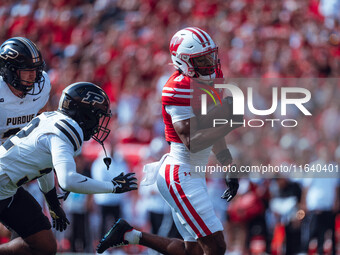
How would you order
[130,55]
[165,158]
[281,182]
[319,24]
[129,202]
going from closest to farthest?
[165,158]
[281,182]
[129,202]
[319,24]
[130,55]

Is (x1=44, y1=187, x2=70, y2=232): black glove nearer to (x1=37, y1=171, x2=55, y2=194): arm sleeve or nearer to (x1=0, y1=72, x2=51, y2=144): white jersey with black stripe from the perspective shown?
(x1=37, y1=171, x2=55, y2=194): arm sleeve

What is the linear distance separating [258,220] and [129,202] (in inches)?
73.7

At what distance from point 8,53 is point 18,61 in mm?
109

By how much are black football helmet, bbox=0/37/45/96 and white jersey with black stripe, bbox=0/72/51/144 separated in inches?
3.8

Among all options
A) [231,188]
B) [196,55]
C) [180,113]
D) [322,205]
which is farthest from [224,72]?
[180,113]

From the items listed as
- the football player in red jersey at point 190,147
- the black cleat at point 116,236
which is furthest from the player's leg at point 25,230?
the football player in red jersey at point 190,147

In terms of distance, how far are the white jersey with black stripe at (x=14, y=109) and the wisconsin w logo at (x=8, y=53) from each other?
215 millimetres

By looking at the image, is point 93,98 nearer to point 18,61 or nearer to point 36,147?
point 36,147

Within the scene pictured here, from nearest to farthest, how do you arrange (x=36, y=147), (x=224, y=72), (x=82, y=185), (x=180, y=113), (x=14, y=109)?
(x=82, y=185) < (x=36, y=147) < (x=180, y=113) < (x=14, y=109) < (x=224, y=72)

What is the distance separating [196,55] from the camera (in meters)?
5.41

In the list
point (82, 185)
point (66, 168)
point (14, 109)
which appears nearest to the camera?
point (66, 168)

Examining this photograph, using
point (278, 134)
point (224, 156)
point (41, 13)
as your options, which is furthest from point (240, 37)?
point (224, 156)

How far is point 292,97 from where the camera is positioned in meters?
9.52

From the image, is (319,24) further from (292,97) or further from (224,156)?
(224,156)
